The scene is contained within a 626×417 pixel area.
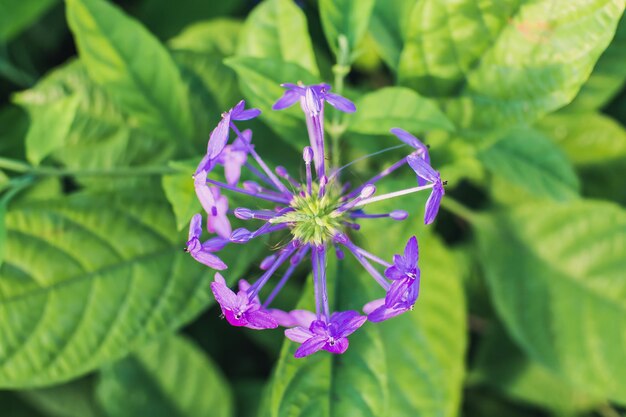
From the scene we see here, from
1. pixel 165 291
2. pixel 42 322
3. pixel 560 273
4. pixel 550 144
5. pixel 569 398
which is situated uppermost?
pixel 550 144

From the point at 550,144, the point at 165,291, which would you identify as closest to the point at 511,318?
the point at 550,144

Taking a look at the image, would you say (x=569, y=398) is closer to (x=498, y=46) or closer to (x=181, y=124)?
(x=498, y=46)

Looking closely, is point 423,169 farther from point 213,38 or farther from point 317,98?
point 213,38

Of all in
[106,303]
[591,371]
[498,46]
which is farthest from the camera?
[591,371]

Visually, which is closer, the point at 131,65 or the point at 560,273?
the point at 131,65

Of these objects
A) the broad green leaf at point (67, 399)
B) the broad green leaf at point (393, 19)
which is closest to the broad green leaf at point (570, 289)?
the broad green leaf at point (393, 19)

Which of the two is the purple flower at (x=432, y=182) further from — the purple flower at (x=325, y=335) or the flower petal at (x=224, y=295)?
the flower petal at (x=224, y=295)

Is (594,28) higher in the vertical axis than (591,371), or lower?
higher

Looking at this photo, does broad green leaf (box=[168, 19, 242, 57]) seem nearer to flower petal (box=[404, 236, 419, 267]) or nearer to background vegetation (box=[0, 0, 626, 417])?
background vegetation (box=[0, 0, 626, 417])
